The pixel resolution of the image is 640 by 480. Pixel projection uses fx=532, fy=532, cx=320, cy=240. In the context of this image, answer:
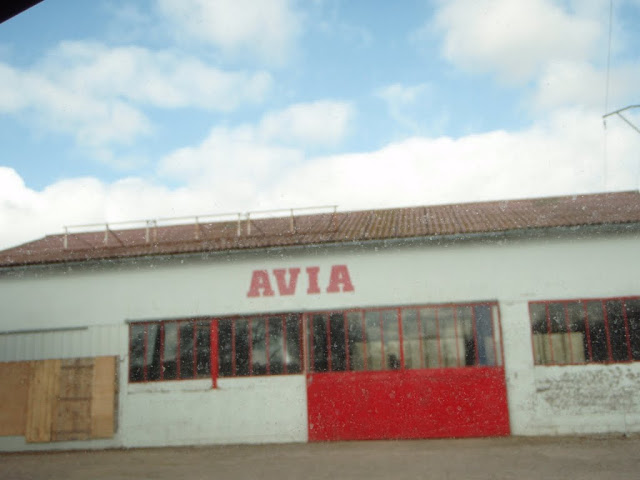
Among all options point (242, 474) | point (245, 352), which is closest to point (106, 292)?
point (245, 352)

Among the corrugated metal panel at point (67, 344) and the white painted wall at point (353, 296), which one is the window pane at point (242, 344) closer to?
the white painted wall at point (353, 296)

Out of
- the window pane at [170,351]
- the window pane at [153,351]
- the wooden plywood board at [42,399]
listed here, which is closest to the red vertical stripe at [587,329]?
the window pane at [170,351]

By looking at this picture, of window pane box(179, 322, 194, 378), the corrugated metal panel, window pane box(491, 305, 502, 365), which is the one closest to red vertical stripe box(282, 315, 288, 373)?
window pane box(179, 322, 194, 378)

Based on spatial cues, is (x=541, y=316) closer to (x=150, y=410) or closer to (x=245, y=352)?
(x=245, y=352)

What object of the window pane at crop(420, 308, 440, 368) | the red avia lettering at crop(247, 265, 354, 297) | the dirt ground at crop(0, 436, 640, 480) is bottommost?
the dirt ground at crop(0, 436, 640, 480)

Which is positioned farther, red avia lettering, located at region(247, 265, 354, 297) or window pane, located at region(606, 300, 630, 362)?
red avia lettering, located at region(247, 265, 354, 297)

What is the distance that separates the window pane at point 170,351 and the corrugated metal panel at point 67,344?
963 mm

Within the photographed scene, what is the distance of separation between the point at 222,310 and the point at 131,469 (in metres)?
3.81

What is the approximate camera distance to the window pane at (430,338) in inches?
440

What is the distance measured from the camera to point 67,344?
12.2 meters

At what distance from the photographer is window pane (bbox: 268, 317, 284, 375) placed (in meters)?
11.5

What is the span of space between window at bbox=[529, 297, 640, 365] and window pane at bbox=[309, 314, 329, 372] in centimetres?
435

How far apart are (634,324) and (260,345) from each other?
25.6 ft

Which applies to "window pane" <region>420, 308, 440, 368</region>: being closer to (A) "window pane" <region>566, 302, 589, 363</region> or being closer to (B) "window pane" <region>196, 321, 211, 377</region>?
(A) "window pane" <region>566, 302, 589, 363</region>
